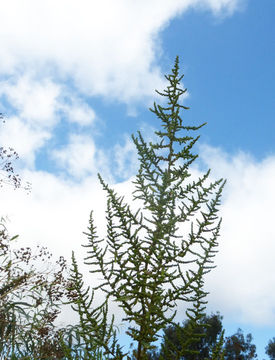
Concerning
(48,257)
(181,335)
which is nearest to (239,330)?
(48,257)

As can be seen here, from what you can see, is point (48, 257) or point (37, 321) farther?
point (48, 257)

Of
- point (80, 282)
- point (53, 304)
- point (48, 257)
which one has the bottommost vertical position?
point (80, 282)

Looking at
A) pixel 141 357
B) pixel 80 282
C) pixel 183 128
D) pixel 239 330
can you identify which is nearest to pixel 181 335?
pixel 141 357

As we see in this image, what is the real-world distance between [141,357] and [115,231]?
1364 millimetres

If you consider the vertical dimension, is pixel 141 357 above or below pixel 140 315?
below

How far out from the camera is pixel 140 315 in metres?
4.63

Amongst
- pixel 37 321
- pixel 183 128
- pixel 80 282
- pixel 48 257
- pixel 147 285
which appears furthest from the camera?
pixel 48 257

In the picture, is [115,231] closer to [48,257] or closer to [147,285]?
[147,285]

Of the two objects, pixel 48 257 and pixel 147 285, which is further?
pixel 48 257

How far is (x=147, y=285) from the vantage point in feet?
14.9

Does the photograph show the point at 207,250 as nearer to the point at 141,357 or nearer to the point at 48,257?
the point at 141,357

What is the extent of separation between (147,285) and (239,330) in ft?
93.6

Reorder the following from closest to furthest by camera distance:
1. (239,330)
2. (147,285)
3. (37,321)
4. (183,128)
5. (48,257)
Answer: (147,285), (183,128), (37,321), (48,257), (239,330)

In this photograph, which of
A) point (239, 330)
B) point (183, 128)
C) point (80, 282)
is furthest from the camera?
point (239, 330)
